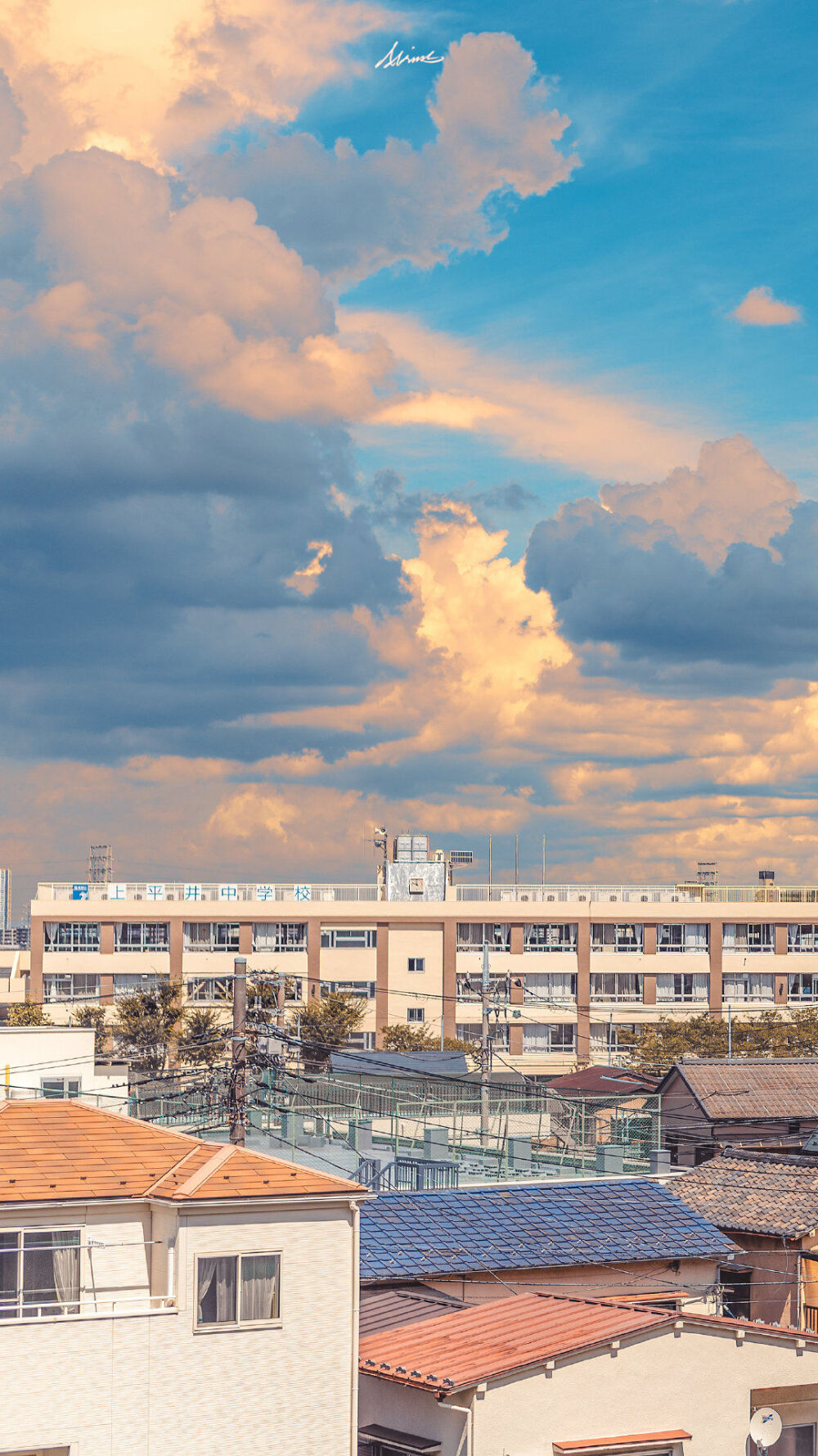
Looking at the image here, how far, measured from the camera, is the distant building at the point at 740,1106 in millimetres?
57031

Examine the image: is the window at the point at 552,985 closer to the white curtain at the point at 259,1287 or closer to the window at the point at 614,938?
the window at the point at 614,938

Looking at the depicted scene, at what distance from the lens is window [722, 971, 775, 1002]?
143 metres

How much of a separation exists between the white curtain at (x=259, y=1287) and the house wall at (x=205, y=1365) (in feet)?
0.51

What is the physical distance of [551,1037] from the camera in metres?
136

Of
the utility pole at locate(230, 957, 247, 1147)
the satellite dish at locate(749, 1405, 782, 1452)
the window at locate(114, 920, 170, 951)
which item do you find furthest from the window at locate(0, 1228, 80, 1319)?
the window at locate(114, 920, 170, 951)

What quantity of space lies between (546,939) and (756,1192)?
98610mm

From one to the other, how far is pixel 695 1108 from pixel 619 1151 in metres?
8.96

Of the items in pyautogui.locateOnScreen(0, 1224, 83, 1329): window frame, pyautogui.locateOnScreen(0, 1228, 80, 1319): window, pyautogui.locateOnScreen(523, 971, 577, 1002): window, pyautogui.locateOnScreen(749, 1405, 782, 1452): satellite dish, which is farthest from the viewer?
pyautogui.locateOnScreen(523, 971, 577, 1002): window

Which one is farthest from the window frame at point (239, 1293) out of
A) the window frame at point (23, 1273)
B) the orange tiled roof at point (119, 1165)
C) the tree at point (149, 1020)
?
the tree at point (149, 1020)

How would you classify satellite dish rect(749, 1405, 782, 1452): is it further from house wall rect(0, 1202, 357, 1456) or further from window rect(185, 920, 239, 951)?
window rect(185, 920, 239, 951)

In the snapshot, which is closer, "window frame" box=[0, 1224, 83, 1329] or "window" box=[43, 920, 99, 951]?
"window frame" box=[0, 1224, 83, 1329]

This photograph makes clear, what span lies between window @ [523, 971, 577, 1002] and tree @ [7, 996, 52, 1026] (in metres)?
41.8

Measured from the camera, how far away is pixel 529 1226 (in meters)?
35.8

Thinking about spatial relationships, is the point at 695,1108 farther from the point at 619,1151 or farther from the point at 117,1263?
the point at 117,1263
